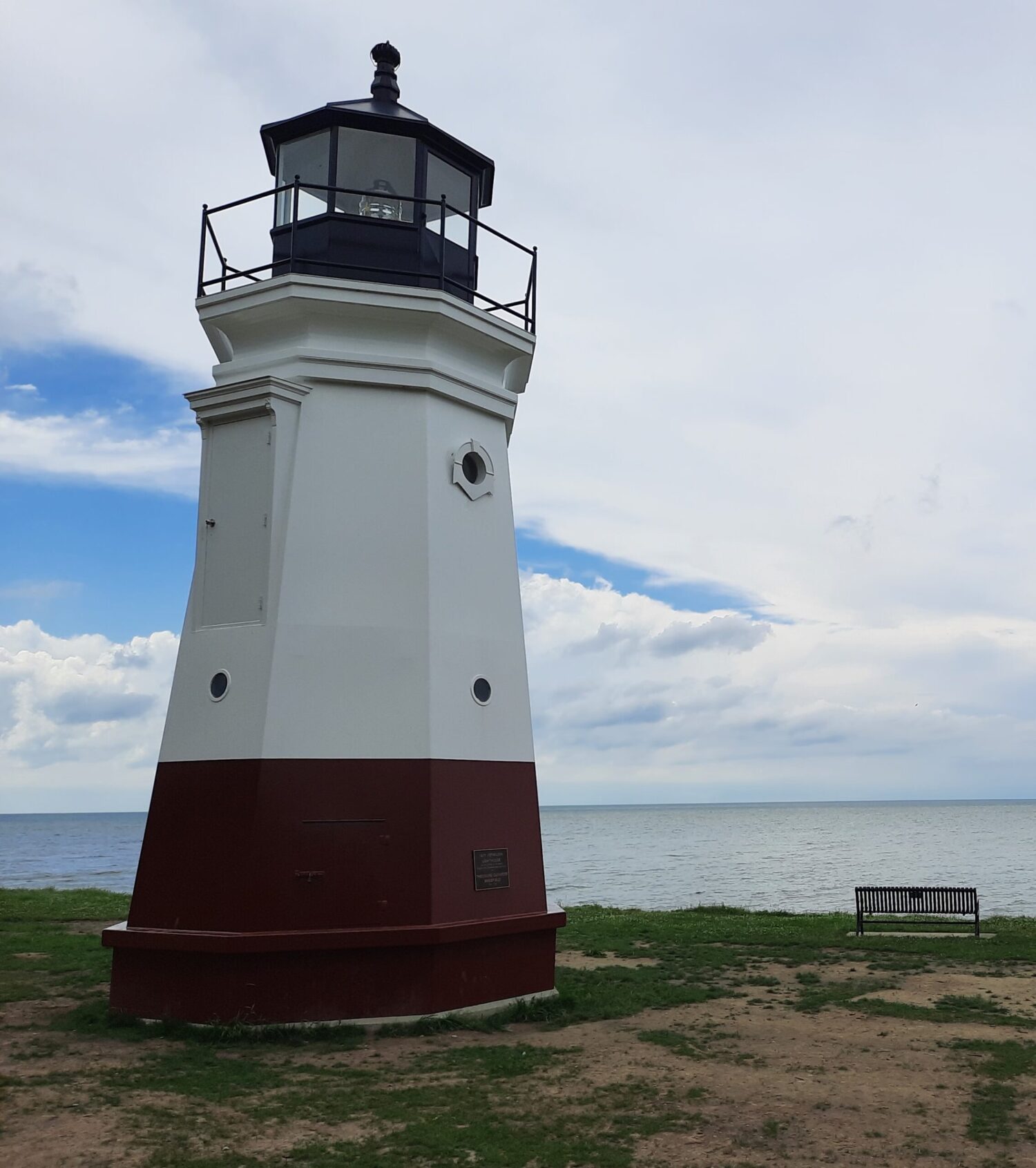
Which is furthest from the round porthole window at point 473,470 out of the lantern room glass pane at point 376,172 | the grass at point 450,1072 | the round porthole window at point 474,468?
the grass at point 450,1072

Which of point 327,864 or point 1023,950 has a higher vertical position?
point 327,864

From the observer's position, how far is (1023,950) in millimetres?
15953

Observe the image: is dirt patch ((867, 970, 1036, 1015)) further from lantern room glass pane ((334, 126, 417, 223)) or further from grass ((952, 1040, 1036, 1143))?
lantern room glass pane ((334, 126, 417, 223))

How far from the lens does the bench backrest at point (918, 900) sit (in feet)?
63.4

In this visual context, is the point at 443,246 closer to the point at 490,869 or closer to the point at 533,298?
the point at 533,298

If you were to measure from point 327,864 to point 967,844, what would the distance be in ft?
284

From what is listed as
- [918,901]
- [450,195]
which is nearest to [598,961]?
[918,901]

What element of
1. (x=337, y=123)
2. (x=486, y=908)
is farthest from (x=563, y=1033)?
(x=337, y=123)

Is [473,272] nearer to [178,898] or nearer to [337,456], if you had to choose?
[337,456]

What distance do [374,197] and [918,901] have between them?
14.9m

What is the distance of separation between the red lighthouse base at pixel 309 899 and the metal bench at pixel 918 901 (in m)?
10.3

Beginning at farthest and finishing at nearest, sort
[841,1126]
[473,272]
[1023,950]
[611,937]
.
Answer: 1. [611,937]
2. [1023,950]
3. [473,272]
4. [841,1126]

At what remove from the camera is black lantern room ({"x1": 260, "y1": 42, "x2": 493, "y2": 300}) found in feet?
39.7

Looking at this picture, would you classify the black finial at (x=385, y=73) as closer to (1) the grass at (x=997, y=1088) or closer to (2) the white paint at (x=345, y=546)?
(2) the white paint at (x=345, y=546)
